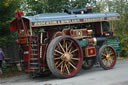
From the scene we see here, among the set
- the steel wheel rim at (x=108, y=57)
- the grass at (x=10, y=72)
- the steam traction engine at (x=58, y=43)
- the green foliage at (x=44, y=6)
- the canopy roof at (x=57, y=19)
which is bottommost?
the grass at (x=10, y=72)

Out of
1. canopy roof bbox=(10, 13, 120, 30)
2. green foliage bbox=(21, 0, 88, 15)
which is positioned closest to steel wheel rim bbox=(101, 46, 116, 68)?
canopy roof bbox=(10, 13, 120, 30)

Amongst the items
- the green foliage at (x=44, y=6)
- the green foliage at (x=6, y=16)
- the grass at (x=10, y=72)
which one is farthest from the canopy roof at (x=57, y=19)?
the green foliage at (x=44, y=6)

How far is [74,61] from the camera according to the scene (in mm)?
10000

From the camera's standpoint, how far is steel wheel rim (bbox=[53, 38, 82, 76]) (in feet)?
30.3

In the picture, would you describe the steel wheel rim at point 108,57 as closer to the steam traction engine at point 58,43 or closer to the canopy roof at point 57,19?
the steam traction engine at point 58,43

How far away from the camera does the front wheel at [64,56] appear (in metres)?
8.76

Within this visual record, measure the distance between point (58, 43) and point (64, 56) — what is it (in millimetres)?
618

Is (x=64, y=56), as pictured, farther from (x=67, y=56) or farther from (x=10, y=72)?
(x=10, y=72)

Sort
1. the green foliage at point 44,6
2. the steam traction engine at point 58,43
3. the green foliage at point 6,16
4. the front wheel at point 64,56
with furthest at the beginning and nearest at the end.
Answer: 1. the green foliage at point 44,6
2. the green foliage at point 6,16
3. the steam traction engine at point 58,43
4. the front wheel at point 64,56

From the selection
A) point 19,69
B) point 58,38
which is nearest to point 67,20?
point 58,38

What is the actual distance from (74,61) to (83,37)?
1.34 metres

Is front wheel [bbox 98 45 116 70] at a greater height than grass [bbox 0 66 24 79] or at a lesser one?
greater

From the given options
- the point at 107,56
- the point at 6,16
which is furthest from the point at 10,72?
the point at 107,56

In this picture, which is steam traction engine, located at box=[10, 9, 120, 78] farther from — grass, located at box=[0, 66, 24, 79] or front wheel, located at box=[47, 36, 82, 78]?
grass, located at box=[0, 66, 24, 79]
